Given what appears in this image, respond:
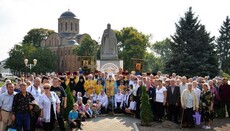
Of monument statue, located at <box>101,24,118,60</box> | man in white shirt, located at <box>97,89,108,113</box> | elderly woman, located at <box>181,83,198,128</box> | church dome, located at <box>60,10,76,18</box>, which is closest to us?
elderly woman, located at <box>181,83,198,128</box>

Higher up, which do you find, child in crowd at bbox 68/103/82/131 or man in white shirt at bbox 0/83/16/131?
man in white shirt at bbox 0/83/16/131

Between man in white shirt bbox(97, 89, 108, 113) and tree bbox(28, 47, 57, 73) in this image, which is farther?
tree bbox(28, 47, 57, 73)

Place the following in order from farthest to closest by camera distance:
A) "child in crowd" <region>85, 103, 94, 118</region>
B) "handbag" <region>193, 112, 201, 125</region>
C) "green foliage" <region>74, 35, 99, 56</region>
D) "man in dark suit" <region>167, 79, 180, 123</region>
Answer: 1. "green foliage" <region>74, 35, 99, 56</region>
2. "child in crowd" <region>85, 103, 94, 118</region>
3. "man in dark suit" <region>167, 79, 180, 123</region>
4. "handbag" <region>193, 112, 201, 125</region>

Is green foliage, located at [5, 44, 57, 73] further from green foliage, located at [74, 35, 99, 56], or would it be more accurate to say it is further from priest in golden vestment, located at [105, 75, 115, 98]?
priest in golden vestment, located at [105, 75, 115, 98]

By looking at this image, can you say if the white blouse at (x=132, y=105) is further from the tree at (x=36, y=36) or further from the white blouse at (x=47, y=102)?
the tree at (x=36, y=36)

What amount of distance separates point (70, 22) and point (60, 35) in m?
4.67

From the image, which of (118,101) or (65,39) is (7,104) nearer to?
(118,101)

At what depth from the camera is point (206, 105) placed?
13945 millimetres

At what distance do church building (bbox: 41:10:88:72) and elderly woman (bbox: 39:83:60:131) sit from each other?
275 ft

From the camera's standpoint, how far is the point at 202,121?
48.0ft

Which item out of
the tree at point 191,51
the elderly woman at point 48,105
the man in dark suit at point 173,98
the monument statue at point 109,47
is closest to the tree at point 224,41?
the tree at point 191,51

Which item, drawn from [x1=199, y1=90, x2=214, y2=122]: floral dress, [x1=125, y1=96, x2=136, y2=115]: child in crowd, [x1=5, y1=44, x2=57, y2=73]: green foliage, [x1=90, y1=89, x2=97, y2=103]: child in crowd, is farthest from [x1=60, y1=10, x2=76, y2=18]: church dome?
[x1=199, y1=90, x2=214, y2=122]: floral dress

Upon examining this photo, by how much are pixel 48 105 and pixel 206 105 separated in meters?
6.47

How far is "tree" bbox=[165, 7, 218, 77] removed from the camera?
31.1 m
